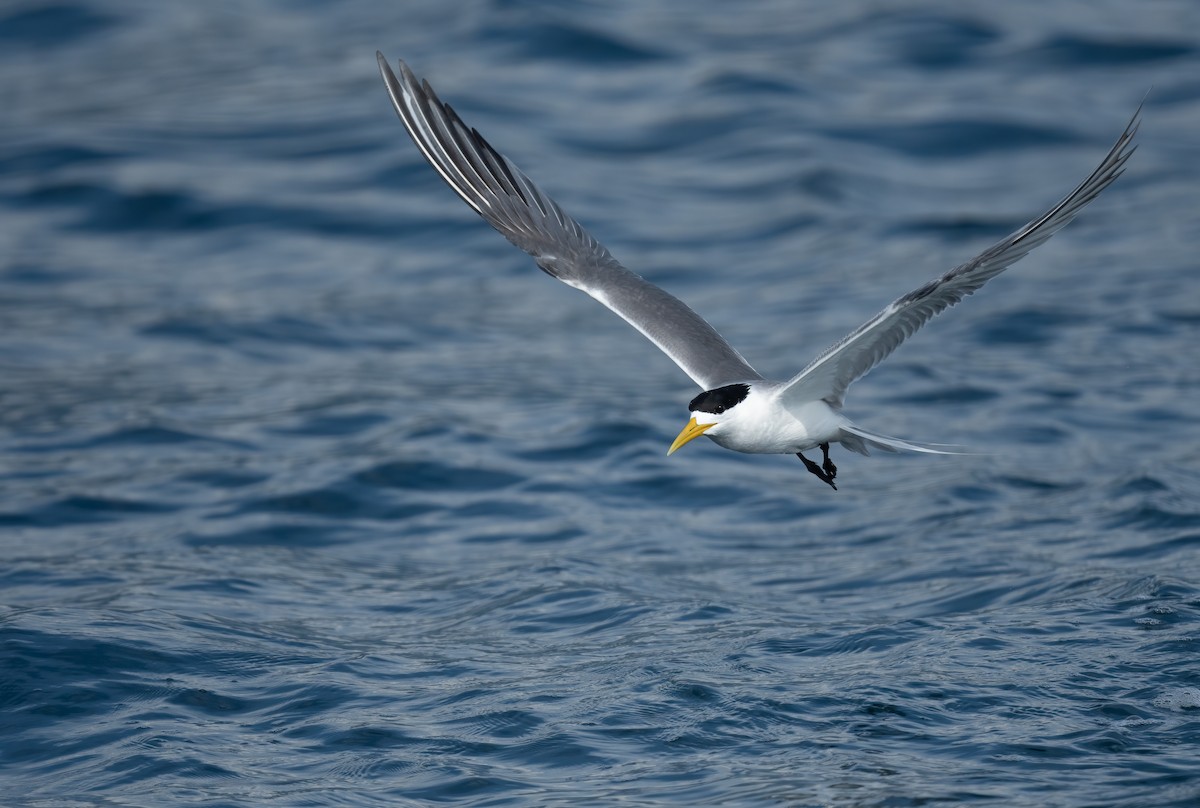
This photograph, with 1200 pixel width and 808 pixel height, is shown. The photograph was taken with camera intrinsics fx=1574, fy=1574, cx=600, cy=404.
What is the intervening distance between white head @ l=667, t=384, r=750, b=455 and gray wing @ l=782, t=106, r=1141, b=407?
0.81ft

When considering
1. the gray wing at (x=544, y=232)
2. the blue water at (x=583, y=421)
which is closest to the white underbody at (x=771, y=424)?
the gray wing at (x=544, y=232)

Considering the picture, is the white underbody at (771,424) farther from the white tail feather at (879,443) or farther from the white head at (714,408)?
the white tail feather at (879,443)

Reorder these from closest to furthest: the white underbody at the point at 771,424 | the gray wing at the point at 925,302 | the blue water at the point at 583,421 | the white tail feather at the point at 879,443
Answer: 1. the gray wing at the point at 925,302
2. the white tail feather at the point at 879,443
3. the blue water at the point at 583,421
4. the white underbody at the point at 771,424

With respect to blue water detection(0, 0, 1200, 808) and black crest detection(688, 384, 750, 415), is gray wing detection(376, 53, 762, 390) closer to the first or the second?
black crest detection(688, 384, 750, 415)

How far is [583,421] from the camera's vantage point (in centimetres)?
1323

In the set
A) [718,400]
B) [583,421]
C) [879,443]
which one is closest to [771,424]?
[718,400]

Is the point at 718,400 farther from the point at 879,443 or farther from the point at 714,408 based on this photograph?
the point at 879,443

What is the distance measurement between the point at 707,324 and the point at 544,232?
1.22 meters

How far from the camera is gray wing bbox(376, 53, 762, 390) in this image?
29.6ft

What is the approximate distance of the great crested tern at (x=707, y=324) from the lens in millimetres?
7133

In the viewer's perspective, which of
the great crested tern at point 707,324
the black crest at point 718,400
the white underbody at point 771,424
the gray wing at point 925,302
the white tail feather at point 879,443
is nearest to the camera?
the gray wing at point 925,302

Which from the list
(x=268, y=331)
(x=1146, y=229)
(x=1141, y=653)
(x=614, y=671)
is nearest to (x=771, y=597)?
(x=614, y=671)

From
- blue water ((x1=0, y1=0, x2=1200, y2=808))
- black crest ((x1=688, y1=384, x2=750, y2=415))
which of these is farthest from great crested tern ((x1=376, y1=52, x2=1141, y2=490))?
blue water ((x1=0, y1=0, x2=1200, y2=808))

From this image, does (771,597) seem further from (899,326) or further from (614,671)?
(899,326)
